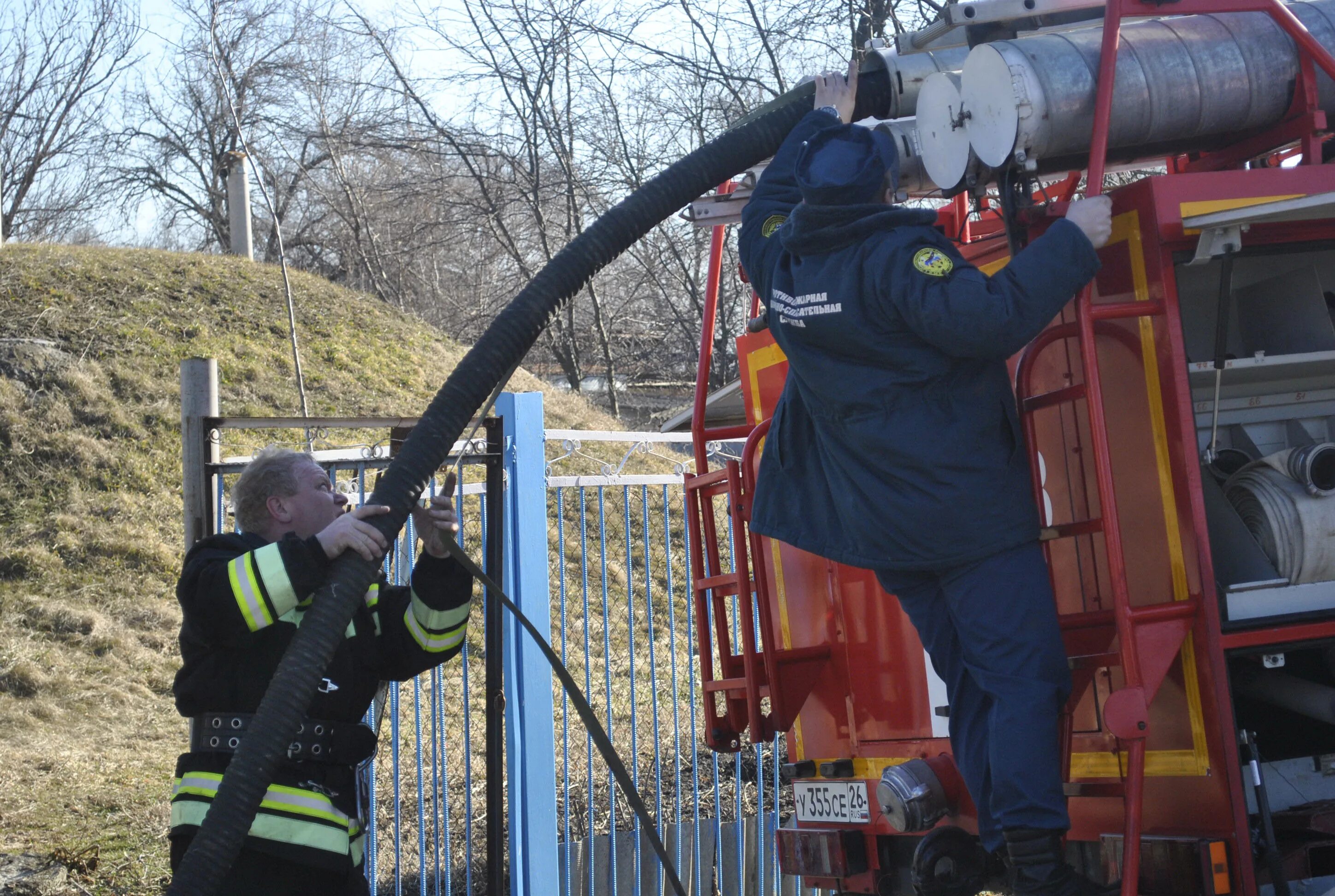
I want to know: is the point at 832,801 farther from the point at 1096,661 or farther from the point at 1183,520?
the point at 1183,520

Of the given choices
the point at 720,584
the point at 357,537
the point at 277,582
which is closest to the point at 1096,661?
the point at 720,584

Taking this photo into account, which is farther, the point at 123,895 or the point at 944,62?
the point at 123,895

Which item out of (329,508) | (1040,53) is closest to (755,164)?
(1040,53)

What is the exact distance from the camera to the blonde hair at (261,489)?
338 cm

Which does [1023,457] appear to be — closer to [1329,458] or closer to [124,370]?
[1329,458]

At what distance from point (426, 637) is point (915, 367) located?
1438mm

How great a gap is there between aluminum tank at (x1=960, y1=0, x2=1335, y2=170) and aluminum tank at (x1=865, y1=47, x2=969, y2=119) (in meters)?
0.45

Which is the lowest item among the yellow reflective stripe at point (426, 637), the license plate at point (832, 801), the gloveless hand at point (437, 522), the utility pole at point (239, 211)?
the license plate at point (832, 801)

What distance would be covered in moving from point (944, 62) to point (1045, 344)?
1012 mm

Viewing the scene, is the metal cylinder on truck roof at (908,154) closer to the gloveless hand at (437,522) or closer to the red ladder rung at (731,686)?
the gloveless hand at (437,522)

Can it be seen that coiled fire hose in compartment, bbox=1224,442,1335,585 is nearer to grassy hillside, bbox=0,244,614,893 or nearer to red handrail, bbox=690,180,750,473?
red handrail, bbox=690,180,750,473

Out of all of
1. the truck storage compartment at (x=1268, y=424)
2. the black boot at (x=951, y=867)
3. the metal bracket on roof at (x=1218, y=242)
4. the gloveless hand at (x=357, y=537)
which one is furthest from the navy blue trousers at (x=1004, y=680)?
the gloveless hand at (x=357, y=537)

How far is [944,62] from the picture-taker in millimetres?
3521

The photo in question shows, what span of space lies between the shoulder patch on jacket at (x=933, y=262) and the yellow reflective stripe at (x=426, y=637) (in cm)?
148
